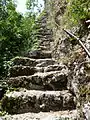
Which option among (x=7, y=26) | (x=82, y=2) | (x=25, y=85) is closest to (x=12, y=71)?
(x=25, y=85)

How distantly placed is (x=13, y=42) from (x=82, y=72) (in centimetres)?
506

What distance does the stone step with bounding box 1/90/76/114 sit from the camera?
454 cm

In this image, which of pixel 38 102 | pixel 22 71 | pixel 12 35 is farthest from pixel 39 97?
pixel 12 35

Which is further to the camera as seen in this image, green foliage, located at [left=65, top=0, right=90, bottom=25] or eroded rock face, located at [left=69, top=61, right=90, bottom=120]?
green foliage, located at [left=65, top=0, right=90, bottom=25]

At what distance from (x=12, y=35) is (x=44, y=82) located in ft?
13.1

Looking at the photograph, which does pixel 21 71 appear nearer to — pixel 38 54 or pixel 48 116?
pixel 38 54

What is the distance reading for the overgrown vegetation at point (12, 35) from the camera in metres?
8.00

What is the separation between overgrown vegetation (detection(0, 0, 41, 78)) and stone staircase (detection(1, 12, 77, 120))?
1.70 m

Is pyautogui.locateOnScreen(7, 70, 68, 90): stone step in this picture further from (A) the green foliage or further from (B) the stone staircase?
(A) the green foliage

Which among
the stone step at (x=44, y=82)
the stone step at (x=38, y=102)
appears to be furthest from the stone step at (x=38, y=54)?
the stone step at (x=38, y=102)

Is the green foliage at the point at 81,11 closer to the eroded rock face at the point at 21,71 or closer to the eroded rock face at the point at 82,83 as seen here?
the eroded rock face at the point at 82,83

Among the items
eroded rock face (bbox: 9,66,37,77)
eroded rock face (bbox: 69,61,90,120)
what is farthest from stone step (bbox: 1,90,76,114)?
eroded rock face (bbox: 9,66,37,77)

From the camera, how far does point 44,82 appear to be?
17.2 feet

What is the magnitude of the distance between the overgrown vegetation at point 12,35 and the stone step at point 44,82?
1.66 meters
